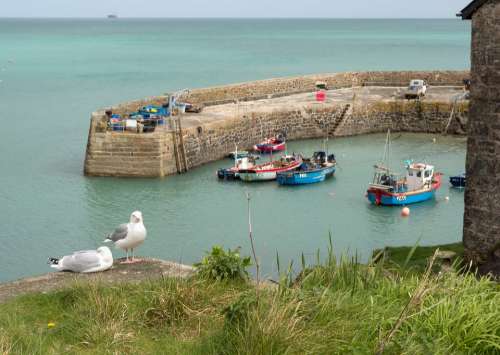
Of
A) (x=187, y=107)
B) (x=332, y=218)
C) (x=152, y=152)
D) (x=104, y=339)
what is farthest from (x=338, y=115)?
(x=104, y=339)

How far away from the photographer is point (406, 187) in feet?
100

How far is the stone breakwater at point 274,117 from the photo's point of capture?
3378 cm

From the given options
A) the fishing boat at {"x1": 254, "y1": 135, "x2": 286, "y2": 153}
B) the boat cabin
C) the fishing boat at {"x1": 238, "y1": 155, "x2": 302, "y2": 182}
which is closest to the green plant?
the boat cabin

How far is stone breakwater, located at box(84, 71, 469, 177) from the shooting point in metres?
33.8

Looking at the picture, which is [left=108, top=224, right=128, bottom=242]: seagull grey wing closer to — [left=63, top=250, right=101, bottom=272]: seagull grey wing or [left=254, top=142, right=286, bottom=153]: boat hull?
[left=63, top=250, right=101, bottom=272]: seagull grey wing

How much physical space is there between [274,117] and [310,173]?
9878 mm

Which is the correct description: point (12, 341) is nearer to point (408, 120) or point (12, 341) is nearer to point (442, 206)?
point (442, 206)

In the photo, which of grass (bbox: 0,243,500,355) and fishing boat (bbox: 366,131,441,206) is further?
fishing boat (bbox: 366,131,441,206)

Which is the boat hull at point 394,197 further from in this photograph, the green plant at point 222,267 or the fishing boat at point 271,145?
the green plant at point 222,267

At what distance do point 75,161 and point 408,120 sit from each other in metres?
17.8

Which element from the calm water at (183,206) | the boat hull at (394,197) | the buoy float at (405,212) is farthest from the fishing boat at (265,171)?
the buoy float at (405,212)

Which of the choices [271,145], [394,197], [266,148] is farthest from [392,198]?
[271,145]

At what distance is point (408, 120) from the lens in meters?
45.5

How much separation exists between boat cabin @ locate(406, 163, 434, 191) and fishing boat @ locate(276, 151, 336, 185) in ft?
13.0
